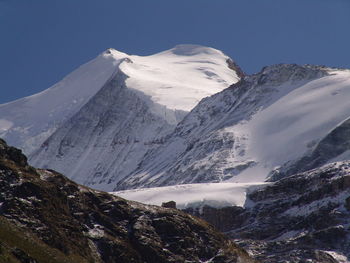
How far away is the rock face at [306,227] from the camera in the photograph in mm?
162000

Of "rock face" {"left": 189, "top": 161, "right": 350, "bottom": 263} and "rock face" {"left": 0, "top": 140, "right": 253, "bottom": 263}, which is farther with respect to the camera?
"rock face" {"left": 189, "top": 161, "right": 350, "bottom": 263}

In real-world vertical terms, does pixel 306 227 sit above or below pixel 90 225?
above

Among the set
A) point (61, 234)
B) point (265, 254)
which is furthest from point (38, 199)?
point (265, 254)

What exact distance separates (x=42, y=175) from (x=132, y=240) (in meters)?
10.7

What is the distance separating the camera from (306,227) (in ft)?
592

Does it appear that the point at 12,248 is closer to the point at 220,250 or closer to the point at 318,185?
the point at 220,250

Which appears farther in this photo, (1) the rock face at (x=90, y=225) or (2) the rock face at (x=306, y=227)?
(2) the rock face at (x=306, y=227)

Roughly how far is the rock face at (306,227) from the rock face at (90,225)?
42436 mm

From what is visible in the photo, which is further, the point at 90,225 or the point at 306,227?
the point at 306,227

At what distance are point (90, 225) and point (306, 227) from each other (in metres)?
78.5

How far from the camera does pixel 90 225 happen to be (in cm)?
10731

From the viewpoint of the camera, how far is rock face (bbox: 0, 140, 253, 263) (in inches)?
3888

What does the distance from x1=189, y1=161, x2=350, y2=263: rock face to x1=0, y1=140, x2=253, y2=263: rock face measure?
139 feet

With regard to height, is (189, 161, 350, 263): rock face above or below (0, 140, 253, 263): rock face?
above
